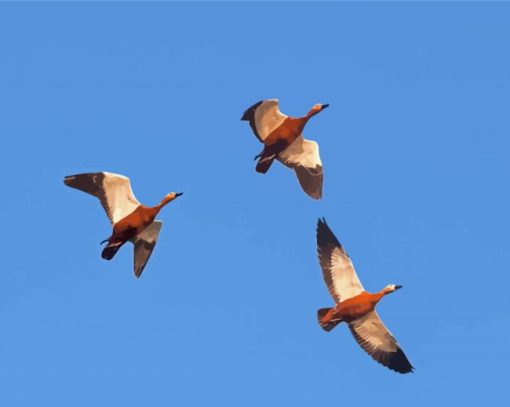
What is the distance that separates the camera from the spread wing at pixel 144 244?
51.5 metres

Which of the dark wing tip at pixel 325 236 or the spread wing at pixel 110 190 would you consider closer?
the spread wing at pixel 110 190

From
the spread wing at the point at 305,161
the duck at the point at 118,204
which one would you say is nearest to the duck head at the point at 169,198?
the duck at the point at 118,204

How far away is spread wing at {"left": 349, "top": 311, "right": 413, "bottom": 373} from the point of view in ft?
166

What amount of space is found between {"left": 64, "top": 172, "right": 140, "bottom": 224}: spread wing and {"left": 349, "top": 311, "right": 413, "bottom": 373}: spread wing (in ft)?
31.3

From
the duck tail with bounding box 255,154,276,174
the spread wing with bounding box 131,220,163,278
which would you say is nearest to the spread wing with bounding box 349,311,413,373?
the duck tail with bounding box 255,154,276,174

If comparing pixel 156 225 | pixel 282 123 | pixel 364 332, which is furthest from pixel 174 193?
pixel 364 332

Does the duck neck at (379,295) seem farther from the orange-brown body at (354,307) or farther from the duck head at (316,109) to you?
the duck head at (316,109)

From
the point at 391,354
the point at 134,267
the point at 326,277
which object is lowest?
the point at 391,354

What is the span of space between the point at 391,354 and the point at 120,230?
11.3m

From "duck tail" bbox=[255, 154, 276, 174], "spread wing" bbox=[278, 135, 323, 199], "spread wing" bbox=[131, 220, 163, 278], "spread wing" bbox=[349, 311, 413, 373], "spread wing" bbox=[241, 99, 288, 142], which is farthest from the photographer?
"spread wing" bbox=[278, 135, 323, 199]

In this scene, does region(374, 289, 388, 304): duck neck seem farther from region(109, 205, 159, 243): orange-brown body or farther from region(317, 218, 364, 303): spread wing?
region(109, 205, 159, 243): orange-brown body

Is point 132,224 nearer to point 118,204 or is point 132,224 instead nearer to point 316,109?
point 118,204

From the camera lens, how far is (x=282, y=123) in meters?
52.9

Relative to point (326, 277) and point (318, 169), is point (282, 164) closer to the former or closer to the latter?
point (318, 169)
